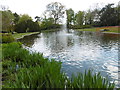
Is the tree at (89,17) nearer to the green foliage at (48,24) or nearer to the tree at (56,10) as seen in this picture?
the tree at (56,10)

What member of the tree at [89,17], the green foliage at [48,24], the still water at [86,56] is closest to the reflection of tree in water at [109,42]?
the still water at [86,56]

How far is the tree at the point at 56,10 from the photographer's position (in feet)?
194

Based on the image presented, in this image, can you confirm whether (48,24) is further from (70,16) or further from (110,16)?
(110,16)

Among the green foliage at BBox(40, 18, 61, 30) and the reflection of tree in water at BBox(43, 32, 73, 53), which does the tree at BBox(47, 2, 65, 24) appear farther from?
the reflection of tree in water at BBox(43, 32, 73, 53)

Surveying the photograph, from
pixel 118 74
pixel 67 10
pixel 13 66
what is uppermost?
pixel 67 10

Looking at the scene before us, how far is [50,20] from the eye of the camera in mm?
57812

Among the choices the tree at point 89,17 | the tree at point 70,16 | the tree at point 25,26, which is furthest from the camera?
the tree at point 70,16

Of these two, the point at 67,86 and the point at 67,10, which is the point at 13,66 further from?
the point at 67,10

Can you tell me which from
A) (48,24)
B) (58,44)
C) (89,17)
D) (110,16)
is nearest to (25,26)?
(48,24)

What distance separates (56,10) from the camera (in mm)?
59781

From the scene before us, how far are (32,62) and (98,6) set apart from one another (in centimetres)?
6019

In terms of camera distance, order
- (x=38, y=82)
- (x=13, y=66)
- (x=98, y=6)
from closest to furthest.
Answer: (x=38, y=82)
(x=13, y=66)
(x=98, y=6)

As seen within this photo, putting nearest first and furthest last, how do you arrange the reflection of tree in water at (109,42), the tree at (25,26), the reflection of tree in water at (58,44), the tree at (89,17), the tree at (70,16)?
1. the reflection of tree in water at (58,44)
2. the reflection of tree in water at (109,42)
3. the tree at (25,26)
4. the tree at (89,17)
5. the tree at (70,16)

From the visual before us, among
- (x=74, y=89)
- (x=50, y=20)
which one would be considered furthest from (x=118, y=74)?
(x=50, y=20)
